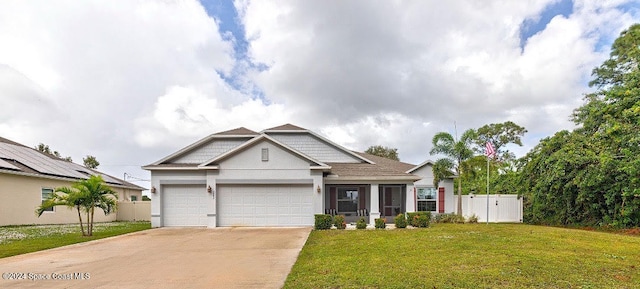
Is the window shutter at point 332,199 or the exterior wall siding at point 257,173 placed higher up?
the exterior wall siding at point 257,173

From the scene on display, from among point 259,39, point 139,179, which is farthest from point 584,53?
point 139,179

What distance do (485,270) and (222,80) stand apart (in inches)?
721

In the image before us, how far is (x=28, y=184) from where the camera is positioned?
18500 mm

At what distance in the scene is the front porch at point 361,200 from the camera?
1905cm

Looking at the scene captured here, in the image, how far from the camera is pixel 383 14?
1565 centimetres

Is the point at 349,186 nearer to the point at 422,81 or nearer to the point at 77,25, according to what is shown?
the point at 422,81

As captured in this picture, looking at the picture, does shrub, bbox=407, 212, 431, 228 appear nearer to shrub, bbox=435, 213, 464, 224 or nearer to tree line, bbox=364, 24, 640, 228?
shrub, bbox=435, 213, 464, 224

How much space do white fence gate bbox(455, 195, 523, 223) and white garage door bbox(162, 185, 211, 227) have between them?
46.8 ft

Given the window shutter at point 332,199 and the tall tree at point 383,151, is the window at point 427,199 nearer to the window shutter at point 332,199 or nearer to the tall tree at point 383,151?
the window shutter at point 332,199

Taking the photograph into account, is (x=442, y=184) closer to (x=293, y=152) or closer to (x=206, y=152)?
(x=293, y=152)

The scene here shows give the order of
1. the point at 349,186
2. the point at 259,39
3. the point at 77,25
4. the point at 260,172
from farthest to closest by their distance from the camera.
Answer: the point at 349,186, the point at 259,39, the point at 260,172, the point at 77,25

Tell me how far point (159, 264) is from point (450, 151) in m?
15.5

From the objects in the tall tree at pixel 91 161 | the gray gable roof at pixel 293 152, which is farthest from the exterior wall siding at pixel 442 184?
the tall tree at pixel 91 161

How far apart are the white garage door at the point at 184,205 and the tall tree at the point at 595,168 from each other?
1653 centimetres
